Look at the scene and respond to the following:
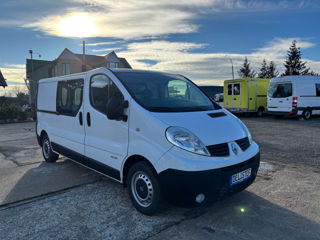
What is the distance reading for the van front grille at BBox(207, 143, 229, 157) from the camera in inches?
113

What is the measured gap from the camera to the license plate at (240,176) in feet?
9.72

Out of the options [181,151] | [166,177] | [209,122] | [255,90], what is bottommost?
[166,177]

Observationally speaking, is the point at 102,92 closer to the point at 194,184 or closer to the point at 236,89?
the point at 194,184

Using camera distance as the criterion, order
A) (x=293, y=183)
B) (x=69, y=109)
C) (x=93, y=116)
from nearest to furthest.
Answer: (x=93, y=116) < (x=293, y=183) < (x=69, y=109)

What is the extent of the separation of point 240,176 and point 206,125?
2.46 ft

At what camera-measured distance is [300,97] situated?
13875 mm

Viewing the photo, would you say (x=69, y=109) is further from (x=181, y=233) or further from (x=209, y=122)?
(x=181, y=233)

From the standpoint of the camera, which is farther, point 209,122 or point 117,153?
point 117,153

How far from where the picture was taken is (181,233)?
9.11 feet

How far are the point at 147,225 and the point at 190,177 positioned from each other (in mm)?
825

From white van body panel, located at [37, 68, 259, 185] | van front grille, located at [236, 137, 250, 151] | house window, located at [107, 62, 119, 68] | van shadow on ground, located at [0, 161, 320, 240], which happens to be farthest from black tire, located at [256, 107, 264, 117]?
house window, located at [107, 62, 119, 68]

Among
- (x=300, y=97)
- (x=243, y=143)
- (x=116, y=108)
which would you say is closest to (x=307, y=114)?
(x=300, y=97)

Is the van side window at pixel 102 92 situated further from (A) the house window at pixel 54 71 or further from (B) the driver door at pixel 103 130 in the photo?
(A) the house window at pixel 54 71

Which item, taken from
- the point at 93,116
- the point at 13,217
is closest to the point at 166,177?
the point at 93,116
